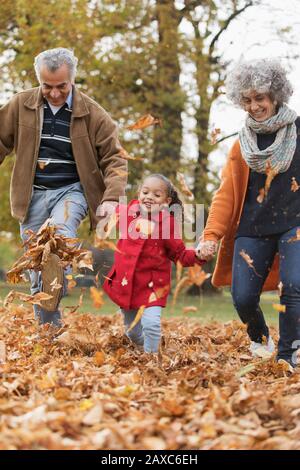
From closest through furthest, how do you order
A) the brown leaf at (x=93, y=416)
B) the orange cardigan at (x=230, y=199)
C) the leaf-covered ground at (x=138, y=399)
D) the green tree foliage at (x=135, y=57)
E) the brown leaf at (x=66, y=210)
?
the leaf-covered ground at (x=138, y=399), the brown leaf at (x=93, y=416), the orange cardigan at (x=230, y=199), the brown leaf at (x=66, y=210), the green tree foliage at (x=135, y=57)

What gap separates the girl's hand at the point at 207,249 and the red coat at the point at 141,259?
180 millimetres

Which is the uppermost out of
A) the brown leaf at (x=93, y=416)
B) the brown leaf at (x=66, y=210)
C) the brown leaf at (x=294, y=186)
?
the brown leaf at (x=294, y=186)

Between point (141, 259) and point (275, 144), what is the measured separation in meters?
1.24

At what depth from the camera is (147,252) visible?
586cm

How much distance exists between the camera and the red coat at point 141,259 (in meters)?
5.83

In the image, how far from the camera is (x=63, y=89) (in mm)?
5988

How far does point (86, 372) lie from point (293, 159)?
192 cm

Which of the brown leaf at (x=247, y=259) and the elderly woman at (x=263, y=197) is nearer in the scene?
the elderly woman at (x=263, y=197)

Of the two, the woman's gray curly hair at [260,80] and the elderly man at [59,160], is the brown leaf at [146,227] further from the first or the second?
the woman's gray curly hair at [260,80]

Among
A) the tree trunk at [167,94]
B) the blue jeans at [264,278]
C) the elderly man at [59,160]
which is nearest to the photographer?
the blue jeans at [264,278]

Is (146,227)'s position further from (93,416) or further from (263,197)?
(93,416)

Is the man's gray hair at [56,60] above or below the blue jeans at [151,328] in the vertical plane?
above

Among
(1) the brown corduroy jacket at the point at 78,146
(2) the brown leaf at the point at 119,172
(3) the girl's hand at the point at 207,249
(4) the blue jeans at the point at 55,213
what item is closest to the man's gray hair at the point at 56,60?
(1) the brown corduroy jacket at the point at 78,146

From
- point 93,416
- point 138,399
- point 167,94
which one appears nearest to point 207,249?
point 138,399
